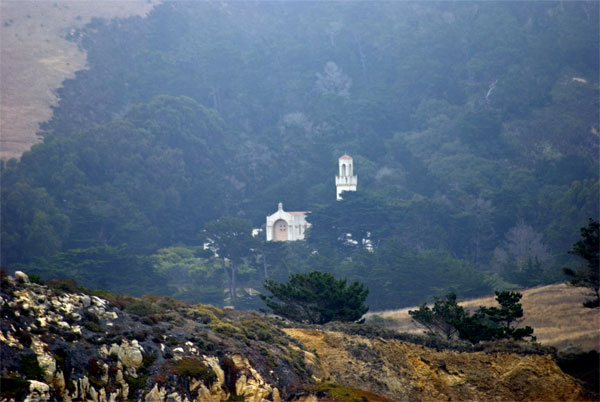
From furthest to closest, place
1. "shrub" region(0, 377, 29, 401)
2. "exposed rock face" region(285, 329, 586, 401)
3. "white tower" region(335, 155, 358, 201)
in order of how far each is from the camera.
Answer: "white tower" region(335, 155, 358, 201) → "exposed rock face" region(285, 329, 586, 401) → "shrub" region(0, 377, 29, 401)

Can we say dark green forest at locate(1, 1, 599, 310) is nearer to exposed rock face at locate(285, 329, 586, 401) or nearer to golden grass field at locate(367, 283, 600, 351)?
golden grass field at locate(367, 283, 600, 351)

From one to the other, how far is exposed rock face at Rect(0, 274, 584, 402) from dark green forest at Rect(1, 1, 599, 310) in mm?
43090

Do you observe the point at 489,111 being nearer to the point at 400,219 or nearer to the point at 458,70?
the point at 458,70

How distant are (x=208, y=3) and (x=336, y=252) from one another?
4064 inches

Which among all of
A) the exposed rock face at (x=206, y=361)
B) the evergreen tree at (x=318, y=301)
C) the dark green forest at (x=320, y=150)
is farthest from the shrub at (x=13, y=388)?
the dark green forest at (x=320, y=150)

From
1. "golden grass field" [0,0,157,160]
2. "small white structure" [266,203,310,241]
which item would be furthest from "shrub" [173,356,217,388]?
"golden grass field" [0,0,157,160]

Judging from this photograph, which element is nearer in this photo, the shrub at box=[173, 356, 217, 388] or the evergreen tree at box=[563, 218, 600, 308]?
the shrub at box=[173, 356, 217, 388]

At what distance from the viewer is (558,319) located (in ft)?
179

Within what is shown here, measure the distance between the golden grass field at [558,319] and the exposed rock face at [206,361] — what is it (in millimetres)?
10736

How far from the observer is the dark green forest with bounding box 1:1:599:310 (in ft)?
318

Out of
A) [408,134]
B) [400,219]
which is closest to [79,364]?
[400,219]

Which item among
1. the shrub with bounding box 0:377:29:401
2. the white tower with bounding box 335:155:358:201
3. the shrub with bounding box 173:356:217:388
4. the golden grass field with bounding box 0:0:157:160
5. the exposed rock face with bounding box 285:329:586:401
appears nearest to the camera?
the shrub with bounding box 0:377:29:401

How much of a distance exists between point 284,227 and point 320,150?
46283 millimetres

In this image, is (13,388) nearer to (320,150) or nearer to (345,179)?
(345,179)
